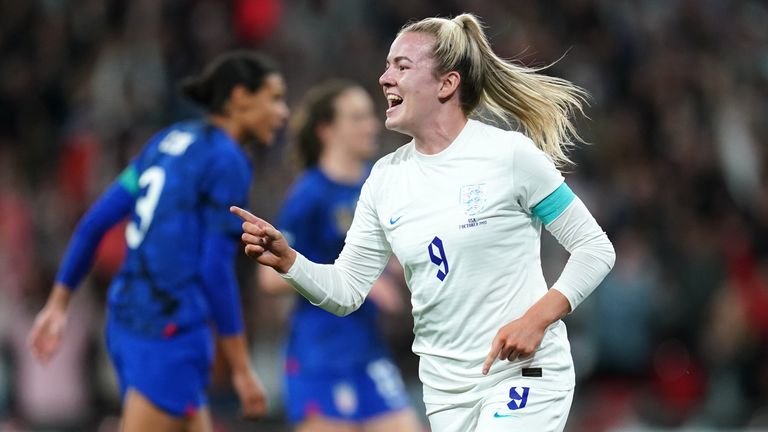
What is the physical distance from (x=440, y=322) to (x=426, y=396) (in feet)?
0.92

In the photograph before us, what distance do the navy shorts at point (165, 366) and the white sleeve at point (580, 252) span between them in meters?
2.10

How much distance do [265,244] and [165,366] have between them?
1.74m

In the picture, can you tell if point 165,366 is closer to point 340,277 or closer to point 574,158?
point 340,277

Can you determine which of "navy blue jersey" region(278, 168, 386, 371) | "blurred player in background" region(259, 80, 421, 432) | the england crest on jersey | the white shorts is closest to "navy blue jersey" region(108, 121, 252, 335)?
"blurred player in background" region(259, 80, 421, 432)

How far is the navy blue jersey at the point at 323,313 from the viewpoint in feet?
23.1

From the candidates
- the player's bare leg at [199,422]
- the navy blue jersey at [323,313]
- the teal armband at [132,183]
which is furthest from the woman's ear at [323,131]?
the player's bare leg at [199,422]

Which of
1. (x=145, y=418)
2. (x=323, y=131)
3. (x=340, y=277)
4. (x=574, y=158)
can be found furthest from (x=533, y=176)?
(x=574, y=158)

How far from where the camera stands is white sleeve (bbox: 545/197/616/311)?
13.8 feet

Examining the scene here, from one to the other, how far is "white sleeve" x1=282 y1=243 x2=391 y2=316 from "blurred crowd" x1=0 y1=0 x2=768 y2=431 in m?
4.75

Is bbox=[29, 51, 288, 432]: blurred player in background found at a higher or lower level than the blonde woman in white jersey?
lower

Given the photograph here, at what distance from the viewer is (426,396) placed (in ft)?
14.7

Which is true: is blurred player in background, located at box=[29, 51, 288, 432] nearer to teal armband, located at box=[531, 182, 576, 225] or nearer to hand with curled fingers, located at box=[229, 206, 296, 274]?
hand with curled fingers, located at box=[229, 206, 296, 274]

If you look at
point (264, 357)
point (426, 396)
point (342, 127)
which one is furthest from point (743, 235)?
point (426, 396)

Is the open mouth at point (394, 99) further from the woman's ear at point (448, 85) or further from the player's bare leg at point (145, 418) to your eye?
the player's bare leg at point (145, 418)
